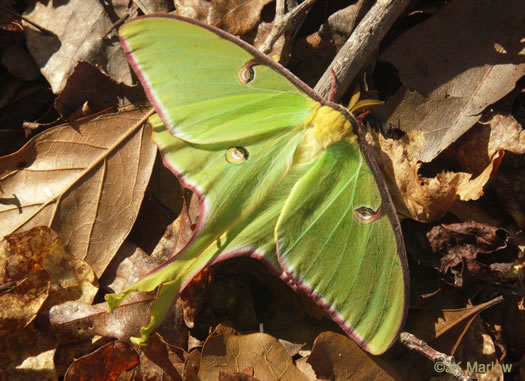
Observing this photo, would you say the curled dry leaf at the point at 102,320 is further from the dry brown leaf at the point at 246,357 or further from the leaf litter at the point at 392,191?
the dry brown leaf at the point at 246,357

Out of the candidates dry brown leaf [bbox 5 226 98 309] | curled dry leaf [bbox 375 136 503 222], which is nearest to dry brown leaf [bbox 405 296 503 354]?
curled dry leaf [bbox 375 136 503 222]

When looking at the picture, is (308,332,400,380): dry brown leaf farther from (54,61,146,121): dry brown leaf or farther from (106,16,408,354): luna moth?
(54,61,146,121): dry brown leaf

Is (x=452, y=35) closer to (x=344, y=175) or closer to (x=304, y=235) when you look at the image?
(x=344, y=175)

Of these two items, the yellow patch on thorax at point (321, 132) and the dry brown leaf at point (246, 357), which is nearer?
the yellow patch on thorax at point (321, 132)

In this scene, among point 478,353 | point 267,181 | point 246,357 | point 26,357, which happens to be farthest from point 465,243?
point 26,357

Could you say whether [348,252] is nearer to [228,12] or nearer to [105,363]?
[105,363]

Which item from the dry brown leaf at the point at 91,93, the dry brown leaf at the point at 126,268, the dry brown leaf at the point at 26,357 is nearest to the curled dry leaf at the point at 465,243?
the dry brown leaf at the point at 126,268

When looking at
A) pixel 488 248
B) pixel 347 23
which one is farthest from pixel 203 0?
pixel 488 248
